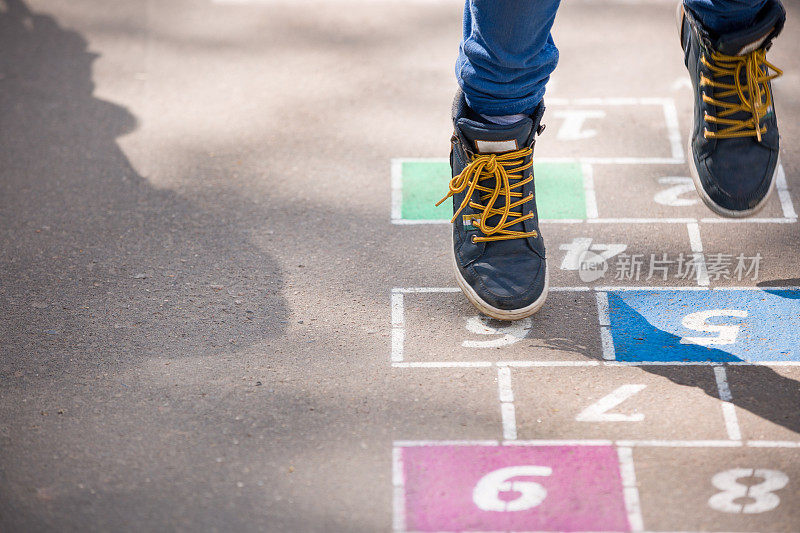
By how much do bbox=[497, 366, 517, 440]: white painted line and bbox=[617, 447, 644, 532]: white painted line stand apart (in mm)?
324

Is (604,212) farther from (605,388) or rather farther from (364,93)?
(364,93)

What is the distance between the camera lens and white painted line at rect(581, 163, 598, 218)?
3781 mm

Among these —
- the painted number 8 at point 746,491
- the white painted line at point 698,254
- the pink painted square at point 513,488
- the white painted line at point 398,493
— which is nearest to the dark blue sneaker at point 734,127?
the white painted line at point 698,254

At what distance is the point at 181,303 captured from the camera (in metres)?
3.31

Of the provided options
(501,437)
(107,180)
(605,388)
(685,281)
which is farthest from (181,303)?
(685,281)

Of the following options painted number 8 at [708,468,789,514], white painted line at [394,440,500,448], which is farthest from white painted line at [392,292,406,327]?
painted number 8 at [708,468,789,514]

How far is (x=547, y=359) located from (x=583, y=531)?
724 millimetres

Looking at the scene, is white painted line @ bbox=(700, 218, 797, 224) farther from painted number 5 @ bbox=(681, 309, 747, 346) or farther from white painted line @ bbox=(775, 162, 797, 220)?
painted number 5 @ bbox=(681, 309, 747, 346)

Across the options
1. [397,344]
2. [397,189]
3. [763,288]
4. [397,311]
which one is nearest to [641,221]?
[763,288]

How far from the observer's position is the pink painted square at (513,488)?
247 cm

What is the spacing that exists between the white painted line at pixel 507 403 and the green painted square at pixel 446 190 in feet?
3.21

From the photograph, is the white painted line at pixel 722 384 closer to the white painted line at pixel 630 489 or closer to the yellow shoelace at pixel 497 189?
the white painted line at pixel 630 489

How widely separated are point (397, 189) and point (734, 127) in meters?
1.42

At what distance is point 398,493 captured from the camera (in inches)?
101
